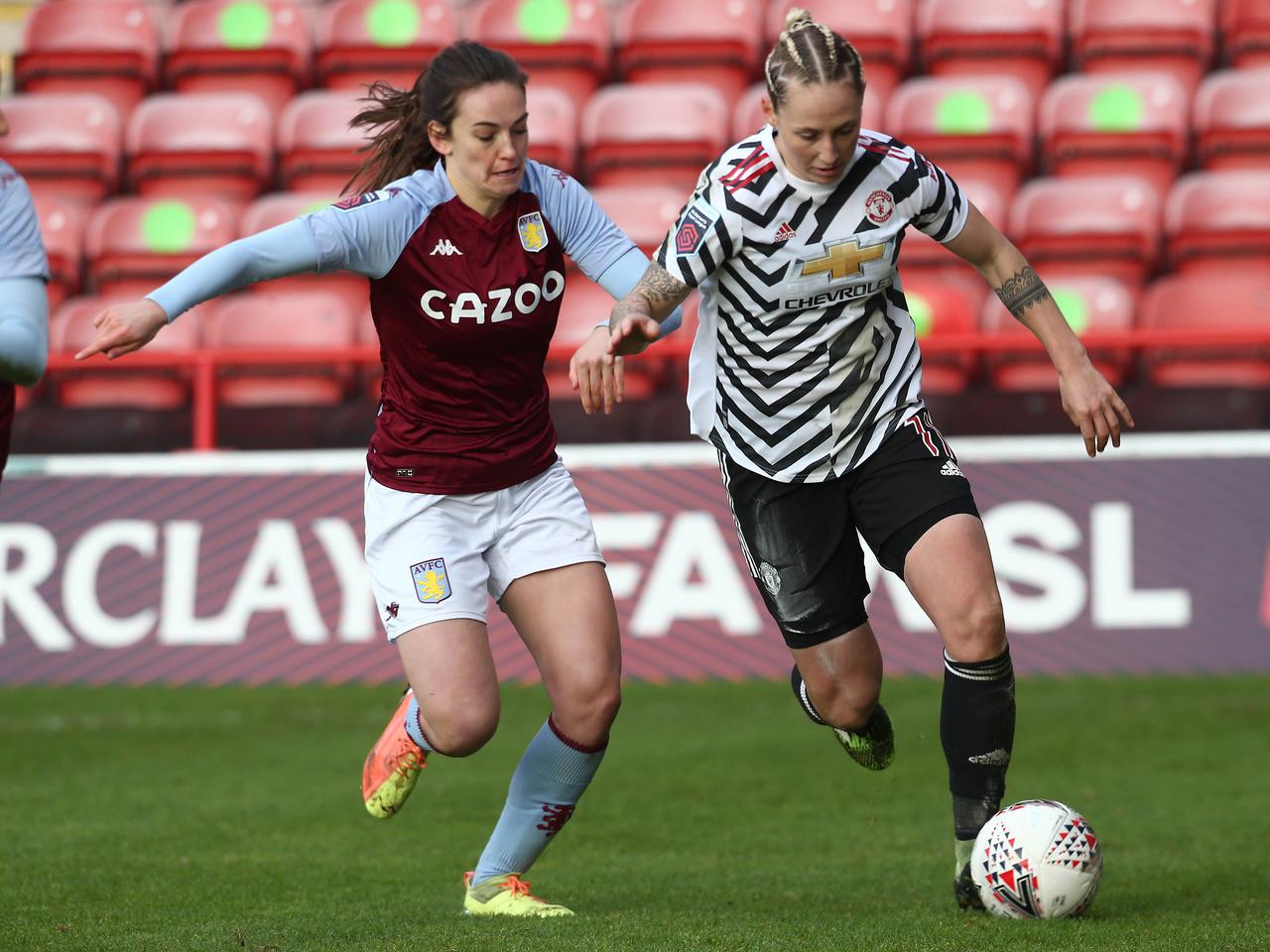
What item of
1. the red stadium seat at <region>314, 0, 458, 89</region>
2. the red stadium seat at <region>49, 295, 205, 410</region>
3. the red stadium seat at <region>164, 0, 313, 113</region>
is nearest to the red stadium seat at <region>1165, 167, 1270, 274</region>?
the red stadium seat at <region>314, 0, 458, 89</region>

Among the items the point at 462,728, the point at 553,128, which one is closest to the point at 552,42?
the point at 553,128

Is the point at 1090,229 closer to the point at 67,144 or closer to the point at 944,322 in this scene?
the point at 944,322

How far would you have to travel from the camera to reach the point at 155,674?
32.6ft

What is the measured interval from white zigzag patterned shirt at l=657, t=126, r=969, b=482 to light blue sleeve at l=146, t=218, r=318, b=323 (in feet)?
3.03

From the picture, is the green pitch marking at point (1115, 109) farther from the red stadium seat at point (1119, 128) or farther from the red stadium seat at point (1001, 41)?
the red stadium seat at point (1001, 41)

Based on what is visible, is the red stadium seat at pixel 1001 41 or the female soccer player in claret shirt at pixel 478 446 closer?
the female soccer player in claret shirt at pixel 478 446

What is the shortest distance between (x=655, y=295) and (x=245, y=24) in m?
10.5

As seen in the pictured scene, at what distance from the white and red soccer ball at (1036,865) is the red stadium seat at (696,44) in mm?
9429

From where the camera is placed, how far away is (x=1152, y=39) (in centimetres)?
1310

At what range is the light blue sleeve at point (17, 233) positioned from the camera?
4676 millimetres

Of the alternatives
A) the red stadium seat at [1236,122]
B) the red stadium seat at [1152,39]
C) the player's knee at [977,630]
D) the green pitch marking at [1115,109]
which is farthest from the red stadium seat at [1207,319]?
the player's knee at [977,630]

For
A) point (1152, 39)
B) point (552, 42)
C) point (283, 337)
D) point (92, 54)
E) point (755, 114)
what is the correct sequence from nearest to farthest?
point (283, 337)
point (755, 114)
point (1152, 39)
point (552, 42)
point (92, 54)

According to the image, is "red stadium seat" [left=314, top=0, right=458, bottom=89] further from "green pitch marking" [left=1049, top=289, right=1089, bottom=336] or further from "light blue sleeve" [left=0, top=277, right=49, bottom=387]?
"light blue sleeve" [left=0, top=277, right=49, bottom=387]

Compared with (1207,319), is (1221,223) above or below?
above
